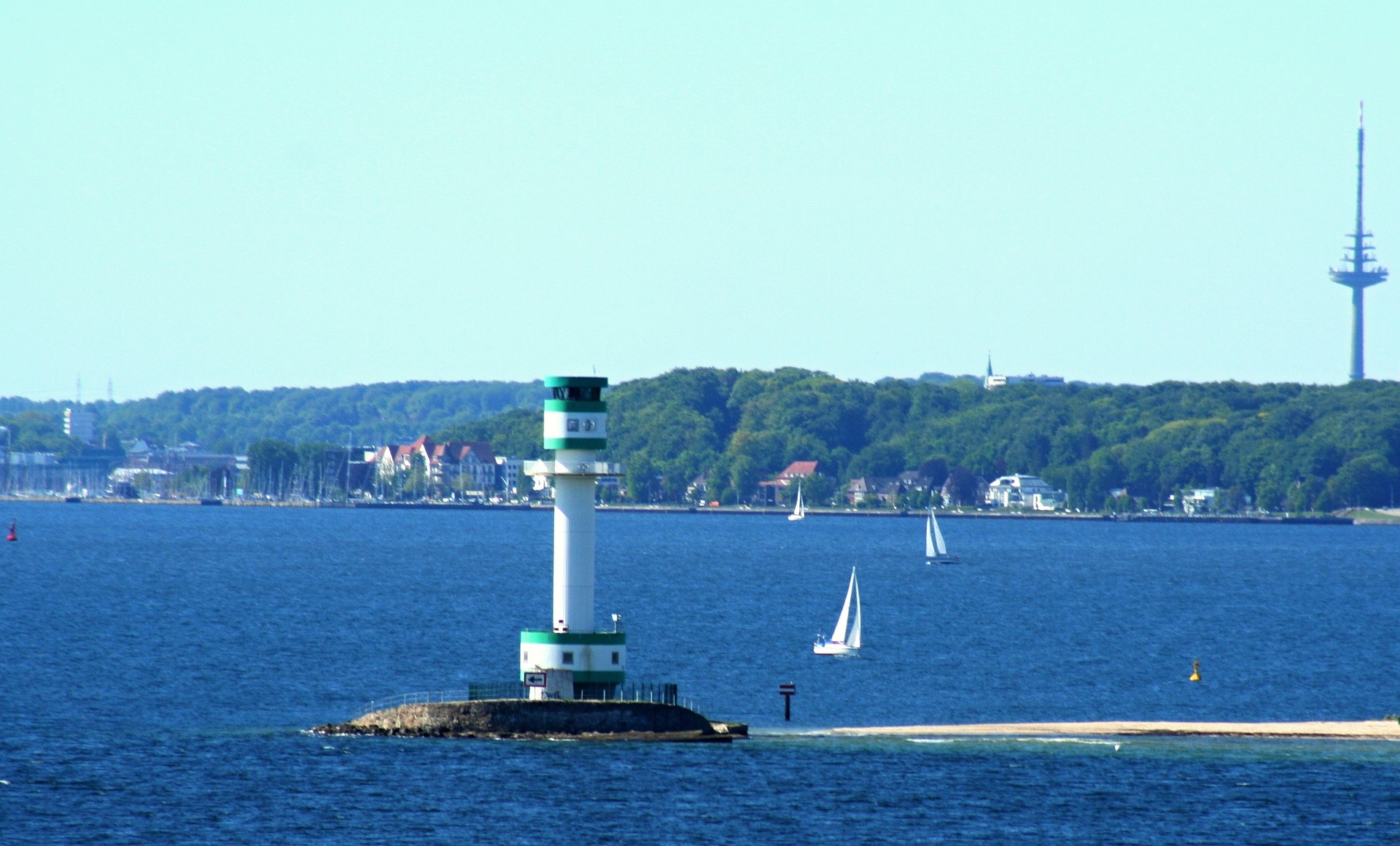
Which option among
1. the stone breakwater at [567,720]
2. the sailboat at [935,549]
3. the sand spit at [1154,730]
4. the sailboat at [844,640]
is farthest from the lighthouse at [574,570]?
the sailboat at [935,549]

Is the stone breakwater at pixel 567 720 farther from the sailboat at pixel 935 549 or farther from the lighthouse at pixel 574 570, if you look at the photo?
the sailboat at pixel 935 549

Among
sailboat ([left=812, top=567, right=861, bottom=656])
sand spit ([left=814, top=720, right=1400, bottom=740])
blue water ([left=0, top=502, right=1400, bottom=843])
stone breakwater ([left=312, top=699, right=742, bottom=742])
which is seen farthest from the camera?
sailboat ([left=812, top=567, right=861, bottom=656])

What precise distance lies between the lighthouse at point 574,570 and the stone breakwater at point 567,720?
0.67m

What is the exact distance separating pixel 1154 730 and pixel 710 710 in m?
14.1

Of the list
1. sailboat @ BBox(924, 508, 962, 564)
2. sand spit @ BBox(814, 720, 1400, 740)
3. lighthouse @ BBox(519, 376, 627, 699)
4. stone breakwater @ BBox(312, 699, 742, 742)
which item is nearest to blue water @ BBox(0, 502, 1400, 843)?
stone breakwater @ BBox(312, 699, 742, 742)

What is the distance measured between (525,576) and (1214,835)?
10253cm

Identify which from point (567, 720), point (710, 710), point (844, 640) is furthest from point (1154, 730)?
point (844, 640)

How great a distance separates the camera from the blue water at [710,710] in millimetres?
48281

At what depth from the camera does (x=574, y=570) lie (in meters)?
54.8

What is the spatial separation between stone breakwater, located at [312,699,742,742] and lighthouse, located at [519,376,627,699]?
0.67m

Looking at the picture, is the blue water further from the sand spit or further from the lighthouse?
the lighthouse

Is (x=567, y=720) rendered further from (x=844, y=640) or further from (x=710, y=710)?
(x=844, y=640)

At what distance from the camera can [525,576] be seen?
147000 millimetres

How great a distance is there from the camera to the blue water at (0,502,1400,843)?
158 ft
